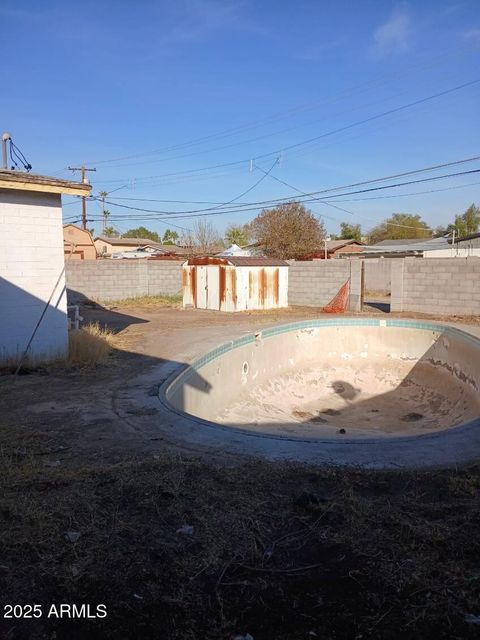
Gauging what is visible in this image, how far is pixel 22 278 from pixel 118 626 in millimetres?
7521

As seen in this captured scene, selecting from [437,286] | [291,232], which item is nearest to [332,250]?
[291,232]

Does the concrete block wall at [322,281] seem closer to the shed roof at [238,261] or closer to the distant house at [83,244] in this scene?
the shed roof at [238,261]

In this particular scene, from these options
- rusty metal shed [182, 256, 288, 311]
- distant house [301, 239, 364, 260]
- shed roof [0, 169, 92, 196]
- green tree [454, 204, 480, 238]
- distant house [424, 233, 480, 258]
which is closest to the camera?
shed roof [0, 169, 92, 196]

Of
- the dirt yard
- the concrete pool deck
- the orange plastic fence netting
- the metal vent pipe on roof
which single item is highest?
the metal vent pipe on roof

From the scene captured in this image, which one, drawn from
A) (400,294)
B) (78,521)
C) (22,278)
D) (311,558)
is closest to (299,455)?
(311,558)

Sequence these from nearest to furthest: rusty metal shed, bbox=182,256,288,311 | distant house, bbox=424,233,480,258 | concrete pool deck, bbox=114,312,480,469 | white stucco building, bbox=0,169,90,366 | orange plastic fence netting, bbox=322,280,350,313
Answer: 1. concrete pool deck, bbox=114,312,480,469
2. white stucco building, bbox=0,169,90,366
3. orange plastic fence netting, bbox=322,280,350,313
4. rusty metal shed, bbox=182,256,288,311
5. distant house, bbox=424,233,480,258

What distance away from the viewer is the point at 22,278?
884 cm

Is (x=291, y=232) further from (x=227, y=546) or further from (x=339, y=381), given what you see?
(x=227, y=546)

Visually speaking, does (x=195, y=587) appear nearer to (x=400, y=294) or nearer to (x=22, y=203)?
(x=22, y=203)

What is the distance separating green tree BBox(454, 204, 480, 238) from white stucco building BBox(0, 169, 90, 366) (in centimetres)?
6073

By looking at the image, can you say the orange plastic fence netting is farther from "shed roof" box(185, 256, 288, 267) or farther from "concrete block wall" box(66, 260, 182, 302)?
"concrete block wall" box(66, 260, 182, 302)

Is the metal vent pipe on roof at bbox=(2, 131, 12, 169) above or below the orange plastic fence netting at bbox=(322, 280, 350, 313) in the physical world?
above

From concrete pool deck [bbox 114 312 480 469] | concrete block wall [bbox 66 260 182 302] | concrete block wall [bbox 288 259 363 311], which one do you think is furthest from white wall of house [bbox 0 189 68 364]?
concrete block wall [bbox 66 260 182 302]

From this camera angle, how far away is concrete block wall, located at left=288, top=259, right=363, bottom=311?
1878 cm
